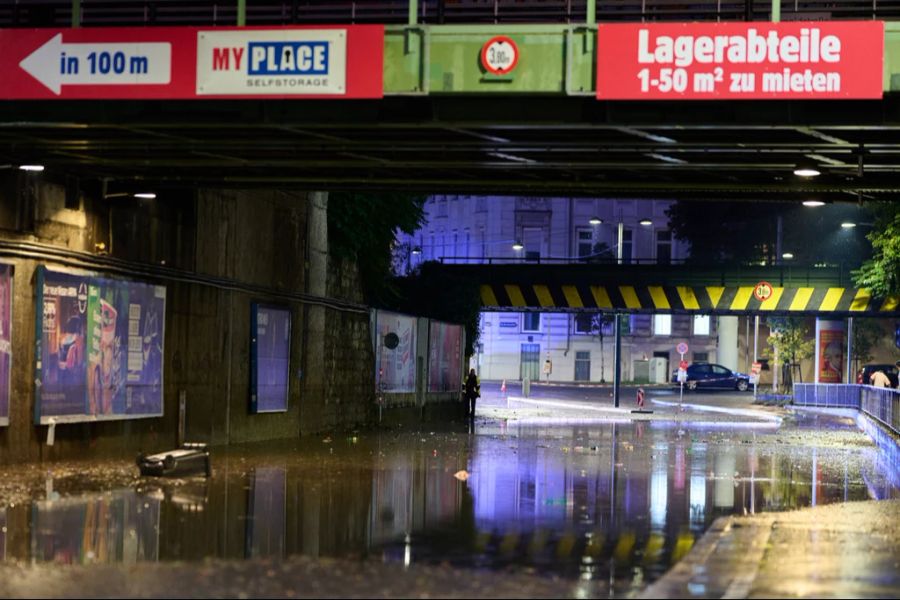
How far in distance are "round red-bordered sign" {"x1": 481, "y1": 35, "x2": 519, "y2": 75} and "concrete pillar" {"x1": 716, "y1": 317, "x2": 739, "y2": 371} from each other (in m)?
89.4

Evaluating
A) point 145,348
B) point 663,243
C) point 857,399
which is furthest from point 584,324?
point 145,348

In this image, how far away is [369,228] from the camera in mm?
37031

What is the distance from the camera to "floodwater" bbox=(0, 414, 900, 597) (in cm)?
1339

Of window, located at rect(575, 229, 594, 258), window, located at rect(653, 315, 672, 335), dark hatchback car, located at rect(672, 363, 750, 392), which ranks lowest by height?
dark hatchback car, located at rect(672, 363, 750, 392)

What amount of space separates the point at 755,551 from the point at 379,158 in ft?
31.4

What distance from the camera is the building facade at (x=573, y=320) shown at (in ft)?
335

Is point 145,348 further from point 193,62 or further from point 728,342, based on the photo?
point 728,342

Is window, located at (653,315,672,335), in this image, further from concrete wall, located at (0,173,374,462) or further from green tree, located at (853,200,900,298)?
concrete wall, located at (0,173,374,462)

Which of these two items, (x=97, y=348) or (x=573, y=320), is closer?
(x=97, y=348)

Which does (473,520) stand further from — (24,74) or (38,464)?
(38,464)

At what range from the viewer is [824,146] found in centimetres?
1869

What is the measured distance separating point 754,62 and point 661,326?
89.1 m

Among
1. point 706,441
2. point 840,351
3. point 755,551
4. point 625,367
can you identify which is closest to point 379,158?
point 755,551

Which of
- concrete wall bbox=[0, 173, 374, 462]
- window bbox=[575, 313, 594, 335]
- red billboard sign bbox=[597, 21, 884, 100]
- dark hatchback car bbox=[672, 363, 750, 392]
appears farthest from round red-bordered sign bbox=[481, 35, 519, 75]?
window bbox=[575, 313, 594, 335]
